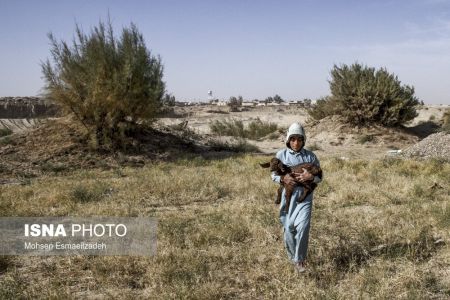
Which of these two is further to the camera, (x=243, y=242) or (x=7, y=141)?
(x=7, y=141)

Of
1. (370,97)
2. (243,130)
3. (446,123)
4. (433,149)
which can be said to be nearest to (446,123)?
(446,123)

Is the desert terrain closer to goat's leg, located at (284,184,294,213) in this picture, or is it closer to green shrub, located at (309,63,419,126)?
goat's leg, located at (284,184,294,213)

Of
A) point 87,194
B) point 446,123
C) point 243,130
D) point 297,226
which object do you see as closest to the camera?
point 297,226

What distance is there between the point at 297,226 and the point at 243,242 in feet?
4.50

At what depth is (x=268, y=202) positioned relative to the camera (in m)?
7.85

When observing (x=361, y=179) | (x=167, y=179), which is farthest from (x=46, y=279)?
(x=361, y=179)

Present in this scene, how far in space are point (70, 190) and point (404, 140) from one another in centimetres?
1454

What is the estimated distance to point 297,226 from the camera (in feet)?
14.9

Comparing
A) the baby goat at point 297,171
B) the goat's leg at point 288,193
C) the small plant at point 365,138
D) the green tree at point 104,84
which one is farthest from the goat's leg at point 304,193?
the small plant at point 365,138

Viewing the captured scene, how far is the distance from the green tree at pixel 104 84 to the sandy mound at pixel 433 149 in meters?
8.39

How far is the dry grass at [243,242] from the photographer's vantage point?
170 inches

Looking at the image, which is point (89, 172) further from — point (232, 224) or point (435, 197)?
point (435, 197)

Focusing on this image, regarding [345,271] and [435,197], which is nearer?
[345,271]

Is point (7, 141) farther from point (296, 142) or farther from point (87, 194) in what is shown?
point (296, 142)
